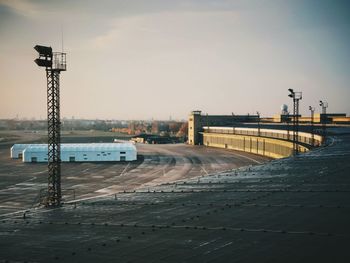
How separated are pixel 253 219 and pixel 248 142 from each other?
73172 mm

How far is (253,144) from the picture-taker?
278ft

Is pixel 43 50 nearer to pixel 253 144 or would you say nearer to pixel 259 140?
pixel 259 140

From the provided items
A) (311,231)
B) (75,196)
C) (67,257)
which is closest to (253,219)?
(311,231)

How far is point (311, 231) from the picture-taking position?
43.1ft

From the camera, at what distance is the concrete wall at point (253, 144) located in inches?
2675

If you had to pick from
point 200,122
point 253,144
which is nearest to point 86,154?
point 253,144

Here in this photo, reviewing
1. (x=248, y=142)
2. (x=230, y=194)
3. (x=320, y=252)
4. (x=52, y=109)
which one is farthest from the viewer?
(x=248, y=142)

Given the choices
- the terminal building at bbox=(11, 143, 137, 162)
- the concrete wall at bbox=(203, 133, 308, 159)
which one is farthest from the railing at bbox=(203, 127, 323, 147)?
the terminal building at bbox=(11, 143, 137, 162)

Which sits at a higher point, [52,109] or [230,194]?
[52,109]

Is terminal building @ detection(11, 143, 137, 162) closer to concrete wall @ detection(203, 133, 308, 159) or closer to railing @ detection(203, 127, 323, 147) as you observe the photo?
concrete wall @ detection(203, 133, 308, 159)

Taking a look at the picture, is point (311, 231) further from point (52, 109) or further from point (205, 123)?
point (205, 123)

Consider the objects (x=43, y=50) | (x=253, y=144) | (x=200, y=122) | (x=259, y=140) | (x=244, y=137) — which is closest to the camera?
(x=43, y=50)

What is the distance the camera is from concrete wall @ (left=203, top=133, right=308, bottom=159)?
67.9 m

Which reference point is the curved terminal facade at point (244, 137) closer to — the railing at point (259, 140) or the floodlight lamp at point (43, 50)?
the railing at point (259, 140)
